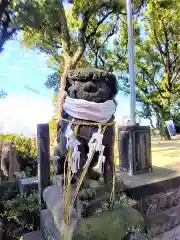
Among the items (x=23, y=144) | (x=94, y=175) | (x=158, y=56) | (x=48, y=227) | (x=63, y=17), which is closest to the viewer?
(x=48, y=227)

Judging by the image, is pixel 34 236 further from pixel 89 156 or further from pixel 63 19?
pixel 63 19

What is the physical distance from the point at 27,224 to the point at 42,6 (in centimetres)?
730

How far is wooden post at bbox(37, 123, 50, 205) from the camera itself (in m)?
2.27

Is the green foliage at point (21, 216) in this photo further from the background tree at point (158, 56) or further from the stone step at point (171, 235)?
the background tree at point (158, 56)

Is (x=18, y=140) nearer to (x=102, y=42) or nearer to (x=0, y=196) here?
(x=0, y=196)

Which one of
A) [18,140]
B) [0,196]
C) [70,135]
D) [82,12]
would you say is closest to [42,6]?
[82,12]

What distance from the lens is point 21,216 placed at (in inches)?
90.3

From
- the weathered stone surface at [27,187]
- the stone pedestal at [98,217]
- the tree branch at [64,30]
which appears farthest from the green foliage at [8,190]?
the tree branch at [64,30]

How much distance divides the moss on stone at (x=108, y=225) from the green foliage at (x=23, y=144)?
3545 millimetres

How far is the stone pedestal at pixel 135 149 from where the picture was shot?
2805 millimetres

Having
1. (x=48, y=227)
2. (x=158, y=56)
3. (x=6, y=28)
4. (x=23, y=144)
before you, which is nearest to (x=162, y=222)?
(x=48, y=227)

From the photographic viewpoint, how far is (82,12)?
25.1ft

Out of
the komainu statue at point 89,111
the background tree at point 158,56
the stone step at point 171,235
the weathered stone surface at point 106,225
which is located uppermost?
the background tree at point 158,56

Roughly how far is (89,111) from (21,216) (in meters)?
1.40
